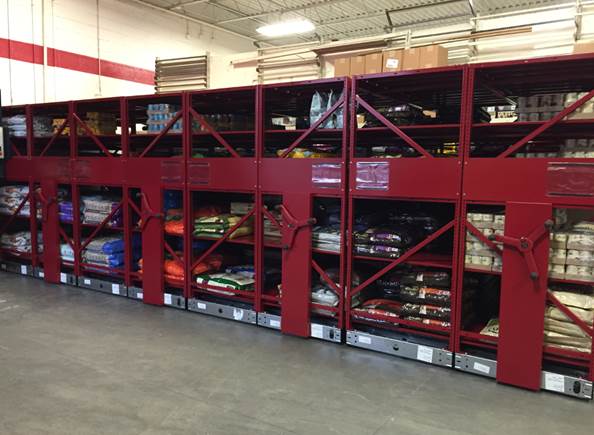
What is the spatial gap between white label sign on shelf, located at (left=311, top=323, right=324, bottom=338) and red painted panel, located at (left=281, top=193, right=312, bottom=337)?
54mm

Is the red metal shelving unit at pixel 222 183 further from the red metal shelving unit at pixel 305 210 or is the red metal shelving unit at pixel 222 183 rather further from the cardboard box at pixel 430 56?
the cardboard box at pixel 430 56

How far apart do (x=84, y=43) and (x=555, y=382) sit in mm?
10879

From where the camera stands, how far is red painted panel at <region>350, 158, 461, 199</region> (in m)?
4.31

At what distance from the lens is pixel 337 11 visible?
13.1 metres

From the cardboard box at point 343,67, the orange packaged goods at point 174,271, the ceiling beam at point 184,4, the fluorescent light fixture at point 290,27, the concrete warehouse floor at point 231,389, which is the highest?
the ceiling beam at point 184,4

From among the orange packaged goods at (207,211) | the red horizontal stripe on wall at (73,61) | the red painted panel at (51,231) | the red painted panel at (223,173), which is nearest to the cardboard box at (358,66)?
the red painted panel at (223,173)

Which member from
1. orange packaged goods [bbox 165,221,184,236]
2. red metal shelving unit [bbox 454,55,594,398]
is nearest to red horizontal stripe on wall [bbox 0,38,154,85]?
orange packaged goods [bbox 165,221,184,236]

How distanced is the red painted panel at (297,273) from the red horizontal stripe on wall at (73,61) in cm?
729

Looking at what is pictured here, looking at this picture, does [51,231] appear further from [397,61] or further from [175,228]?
[397,61]

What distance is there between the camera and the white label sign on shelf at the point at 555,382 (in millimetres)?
3916

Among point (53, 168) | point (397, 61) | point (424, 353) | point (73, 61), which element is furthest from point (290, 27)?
point (424, 353)

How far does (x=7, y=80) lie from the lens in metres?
9.09

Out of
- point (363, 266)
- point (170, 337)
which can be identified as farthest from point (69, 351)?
point (363, 266)

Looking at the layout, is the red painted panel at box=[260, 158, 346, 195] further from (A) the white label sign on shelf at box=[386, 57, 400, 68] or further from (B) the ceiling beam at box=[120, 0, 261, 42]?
(B) the ceiling beam at box=[120, 0, 261, 42]
